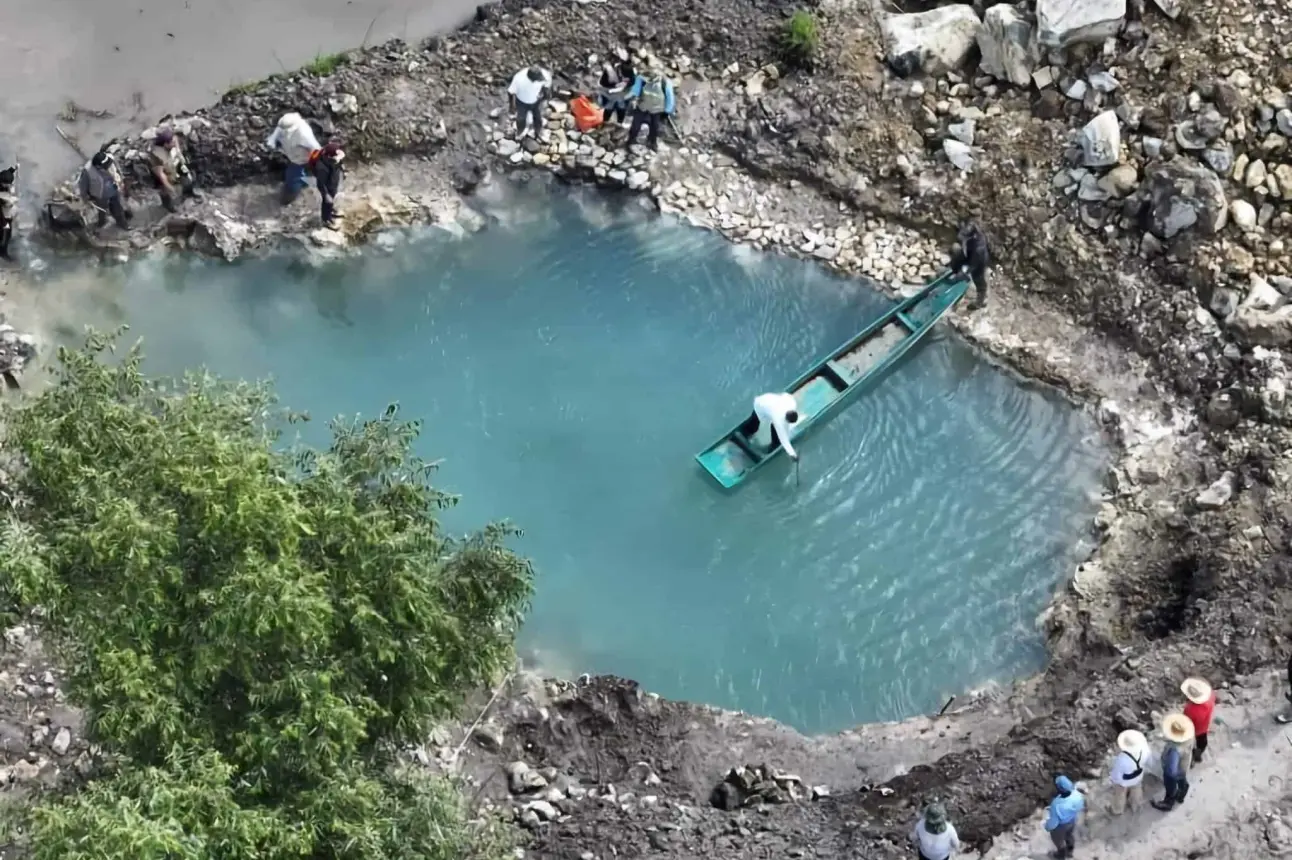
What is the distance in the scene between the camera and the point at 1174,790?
42.3 ft

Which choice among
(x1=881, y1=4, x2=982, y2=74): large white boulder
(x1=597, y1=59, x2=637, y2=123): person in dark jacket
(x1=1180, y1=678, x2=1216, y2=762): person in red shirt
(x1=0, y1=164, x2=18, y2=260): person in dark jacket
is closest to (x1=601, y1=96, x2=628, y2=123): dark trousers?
(x1=597, y1=59, x2=637, y2=123): person in dark jacket

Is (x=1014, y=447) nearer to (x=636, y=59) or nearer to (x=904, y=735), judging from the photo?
(x=904, y=735)

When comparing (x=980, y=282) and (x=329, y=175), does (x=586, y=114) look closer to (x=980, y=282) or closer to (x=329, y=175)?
(x=329, y=175)

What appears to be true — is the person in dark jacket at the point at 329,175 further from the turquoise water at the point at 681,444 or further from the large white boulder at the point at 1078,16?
the large white boulder at the point at 1078,16

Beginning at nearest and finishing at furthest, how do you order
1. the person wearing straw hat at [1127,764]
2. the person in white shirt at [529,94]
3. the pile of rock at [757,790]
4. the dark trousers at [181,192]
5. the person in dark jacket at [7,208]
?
1. the person wearing straw hat at [1127,764]
2. the pile of rock at [757,790]
3. the person in dark jacket at [7,208]
4. the dark trousers at [181,192]
5. the person in white shirt at [529,94]

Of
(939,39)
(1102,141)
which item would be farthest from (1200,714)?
(939,39)

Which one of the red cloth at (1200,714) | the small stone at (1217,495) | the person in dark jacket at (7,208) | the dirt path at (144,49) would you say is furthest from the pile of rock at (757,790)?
the dirt path at (144,49)

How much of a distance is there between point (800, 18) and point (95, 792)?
16.0m

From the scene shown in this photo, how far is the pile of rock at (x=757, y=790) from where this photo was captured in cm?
1387

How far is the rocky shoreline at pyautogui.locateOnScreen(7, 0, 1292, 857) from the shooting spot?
47.5ft

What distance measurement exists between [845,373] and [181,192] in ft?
34.3

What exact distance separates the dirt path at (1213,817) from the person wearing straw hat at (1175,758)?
17 centimetres

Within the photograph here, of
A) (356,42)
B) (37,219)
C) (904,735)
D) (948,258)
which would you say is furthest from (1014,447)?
(37,219)

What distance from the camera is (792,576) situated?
1628cm
